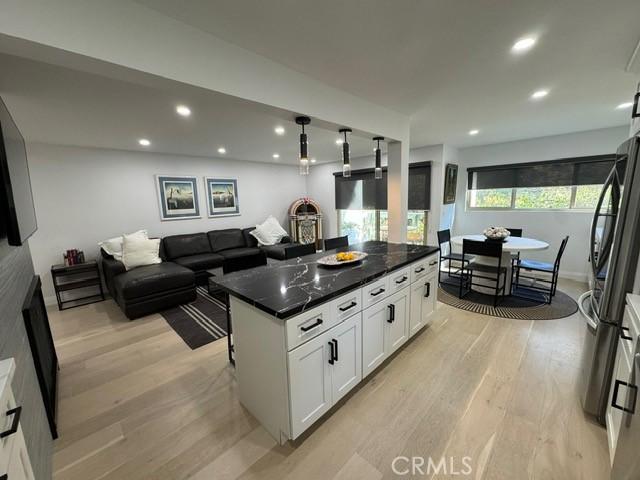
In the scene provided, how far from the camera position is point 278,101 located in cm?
189

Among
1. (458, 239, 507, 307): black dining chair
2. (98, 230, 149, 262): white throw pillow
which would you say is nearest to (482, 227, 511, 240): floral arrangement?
(458, 239, 507, 307): black dining chair

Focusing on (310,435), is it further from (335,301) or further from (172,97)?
(172,97)

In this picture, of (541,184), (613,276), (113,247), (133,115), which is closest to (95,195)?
(113,247)

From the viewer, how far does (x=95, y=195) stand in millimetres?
4012

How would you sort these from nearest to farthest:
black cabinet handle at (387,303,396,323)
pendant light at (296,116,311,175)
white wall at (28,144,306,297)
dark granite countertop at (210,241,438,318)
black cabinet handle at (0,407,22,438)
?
black cabinet handle at (0,407,22,438) < dark granite countertop at (210,241,438,318) < pendant light at (296,116,311,175) < black cabinet handle at (387,303,396,323) < white wall at (28,144,306,297)

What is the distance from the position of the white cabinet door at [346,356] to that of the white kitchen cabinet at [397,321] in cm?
41

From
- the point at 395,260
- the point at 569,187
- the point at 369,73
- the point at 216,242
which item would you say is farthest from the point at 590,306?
the point at 216,242

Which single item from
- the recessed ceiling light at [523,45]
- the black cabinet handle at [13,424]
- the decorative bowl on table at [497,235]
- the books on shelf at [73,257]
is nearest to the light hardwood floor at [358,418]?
the black cabinet handle at [13,424]

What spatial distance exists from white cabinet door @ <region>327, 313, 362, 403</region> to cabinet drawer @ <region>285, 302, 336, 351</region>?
11cm

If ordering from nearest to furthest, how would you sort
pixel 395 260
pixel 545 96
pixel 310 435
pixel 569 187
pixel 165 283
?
pixel 310 435 → pixel 395 260 → pixel 545 96 → pixel 165 283 → pixel 569 187

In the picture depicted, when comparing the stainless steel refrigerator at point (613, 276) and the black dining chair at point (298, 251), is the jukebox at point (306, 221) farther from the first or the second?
the stainless steel refrigerator at point (613, 276)

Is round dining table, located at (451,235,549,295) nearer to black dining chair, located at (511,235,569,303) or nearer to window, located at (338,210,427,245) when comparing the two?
black dining chair, located at (511,235,569,303)

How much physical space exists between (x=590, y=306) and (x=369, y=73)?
8.21ft

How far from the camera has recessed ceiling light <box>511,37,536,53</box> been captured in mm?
1644
